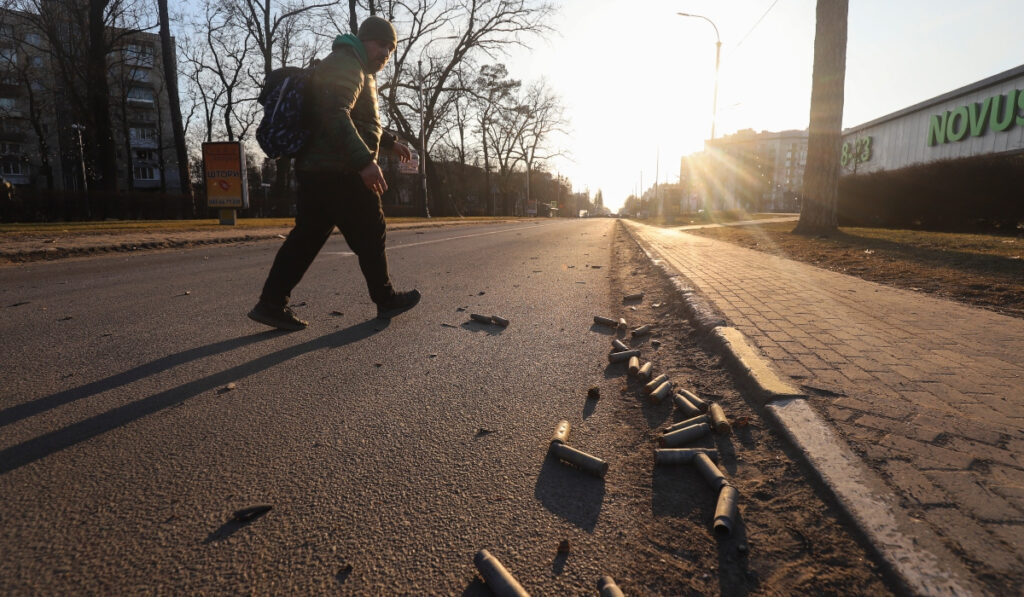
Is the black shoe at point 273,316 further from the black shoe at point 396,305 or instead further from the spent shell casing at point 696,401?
the spent shell casing at point 696,401

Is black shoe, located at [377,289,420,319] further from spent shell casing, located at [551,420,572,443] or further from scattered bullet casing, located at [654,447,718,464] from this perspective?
scattered bullet casing, located at [654,447,718,464]

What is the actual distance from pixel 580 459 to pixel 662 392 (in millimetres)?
951

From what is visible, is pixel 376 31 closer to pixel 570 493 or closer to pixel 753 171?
pixel 570 493

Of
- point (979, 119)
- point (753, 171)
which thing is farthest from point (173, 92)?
point (753, 171)

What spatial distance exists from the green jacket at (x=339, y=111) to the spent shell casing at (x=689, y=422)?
8.58 feet

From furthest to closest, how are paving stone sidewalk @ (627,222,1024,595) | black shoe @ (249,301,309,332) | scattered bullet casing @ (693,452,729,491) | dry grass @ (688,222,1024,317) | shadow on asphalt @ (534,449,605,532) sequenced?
dry grass @ (688,222,1024,317) < black shoe @ (249,301,309,332) < scattered bullet casing @ (693,452,729,491) < shadow on asphalt @ (534,449,605,532) < paving stone sidewalk @ (627,222,1024,595)

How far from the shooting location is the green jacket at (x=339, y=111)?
3572mm

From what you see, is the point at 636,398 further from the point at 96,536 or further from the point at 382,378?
the point at 96,536

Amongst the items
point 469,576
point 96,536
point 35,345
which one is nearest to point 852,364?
point 469,576

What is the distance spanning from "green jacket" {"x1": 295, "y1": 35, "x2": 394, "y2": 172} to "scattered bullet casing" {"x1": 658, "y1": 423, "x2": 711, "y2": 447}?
2.64 meters

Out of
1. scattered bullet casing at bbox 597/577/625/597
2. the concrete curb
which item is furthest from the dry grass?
scattered bullet casing at bbox 597/577/625/597

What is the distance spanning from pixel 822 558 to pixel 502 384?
69.3 inches

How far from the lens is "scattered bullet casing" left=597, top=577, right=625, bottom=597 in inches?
52.4

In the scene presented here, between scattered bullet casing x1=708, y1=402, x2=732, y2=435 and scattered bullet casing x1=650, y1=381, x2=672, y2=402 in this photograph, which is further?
scattered bullet casing x1=650, y1=381, x2=672, y2=402
